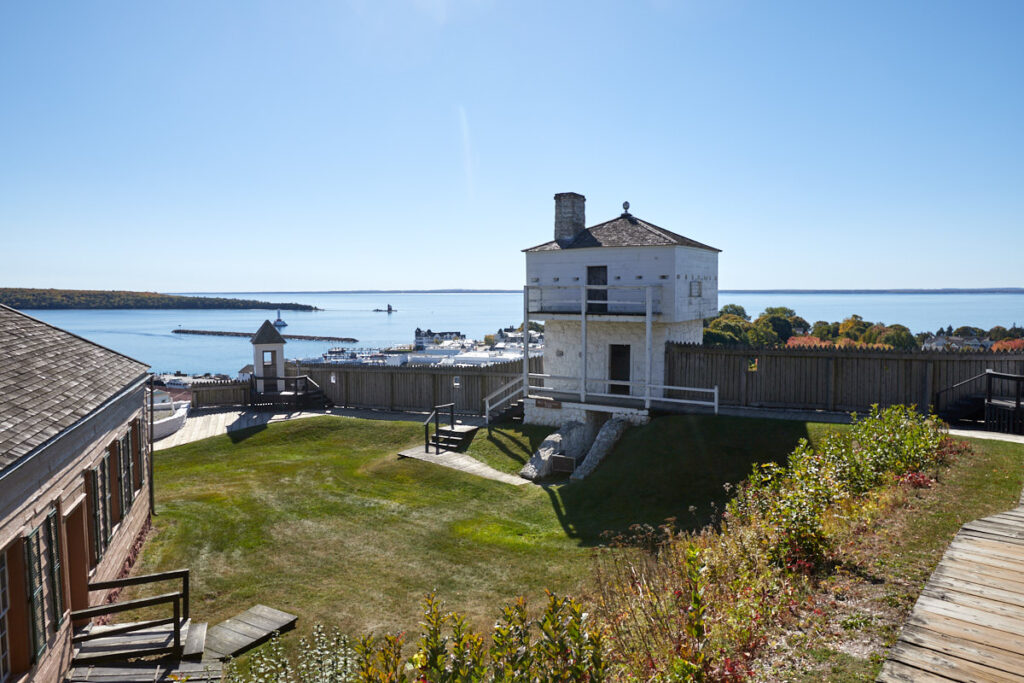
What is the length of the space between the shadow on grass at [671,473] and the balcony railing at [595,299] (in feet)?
14.8

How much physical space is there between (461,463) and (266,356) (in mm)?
17495

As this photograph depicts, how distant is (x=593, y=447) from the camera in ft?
68.1

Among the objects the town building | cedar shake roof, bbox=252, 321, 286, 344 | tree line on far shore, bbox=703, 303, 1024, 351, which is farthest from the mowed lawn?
tree line on far shore, bbox=703, 303, 1024, 351

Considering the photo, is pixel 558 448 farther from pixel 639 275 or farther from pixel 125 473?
pixel 125 473

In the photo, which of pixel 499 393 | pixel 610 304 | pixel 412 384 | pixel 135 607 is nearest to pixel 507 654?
pixel 135 607

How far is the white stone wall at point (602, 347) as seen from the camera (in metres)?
23.6

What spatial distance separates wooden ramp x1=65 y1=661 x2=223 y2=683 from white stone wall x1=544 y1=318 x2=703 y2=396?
16.1 meters

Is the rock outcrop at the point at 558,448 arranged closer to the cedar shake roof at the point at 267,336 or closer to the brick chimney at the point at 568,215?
the brick chimney at the point at 568,215

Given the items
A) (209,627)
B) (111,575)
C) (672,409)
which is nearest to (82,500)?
(111,575)

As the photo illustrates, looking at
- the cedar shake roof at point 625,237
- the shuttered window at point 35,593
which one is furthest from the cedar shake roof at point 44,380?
the cedar shake roof at point 625,237

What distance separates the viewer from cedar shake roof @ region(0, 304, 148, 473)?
7.84 m

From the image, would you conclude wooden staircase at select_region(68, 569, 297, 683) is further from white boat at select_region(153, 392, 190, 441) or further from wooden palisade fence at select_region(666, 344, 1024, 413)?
white boat at select_region(153, 392, 190, 441)

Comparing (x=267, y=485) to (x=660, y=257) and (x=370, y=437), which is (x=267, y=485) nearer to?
(x=370, y=437)

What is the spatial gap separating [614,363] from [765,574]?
16789 millimetres
